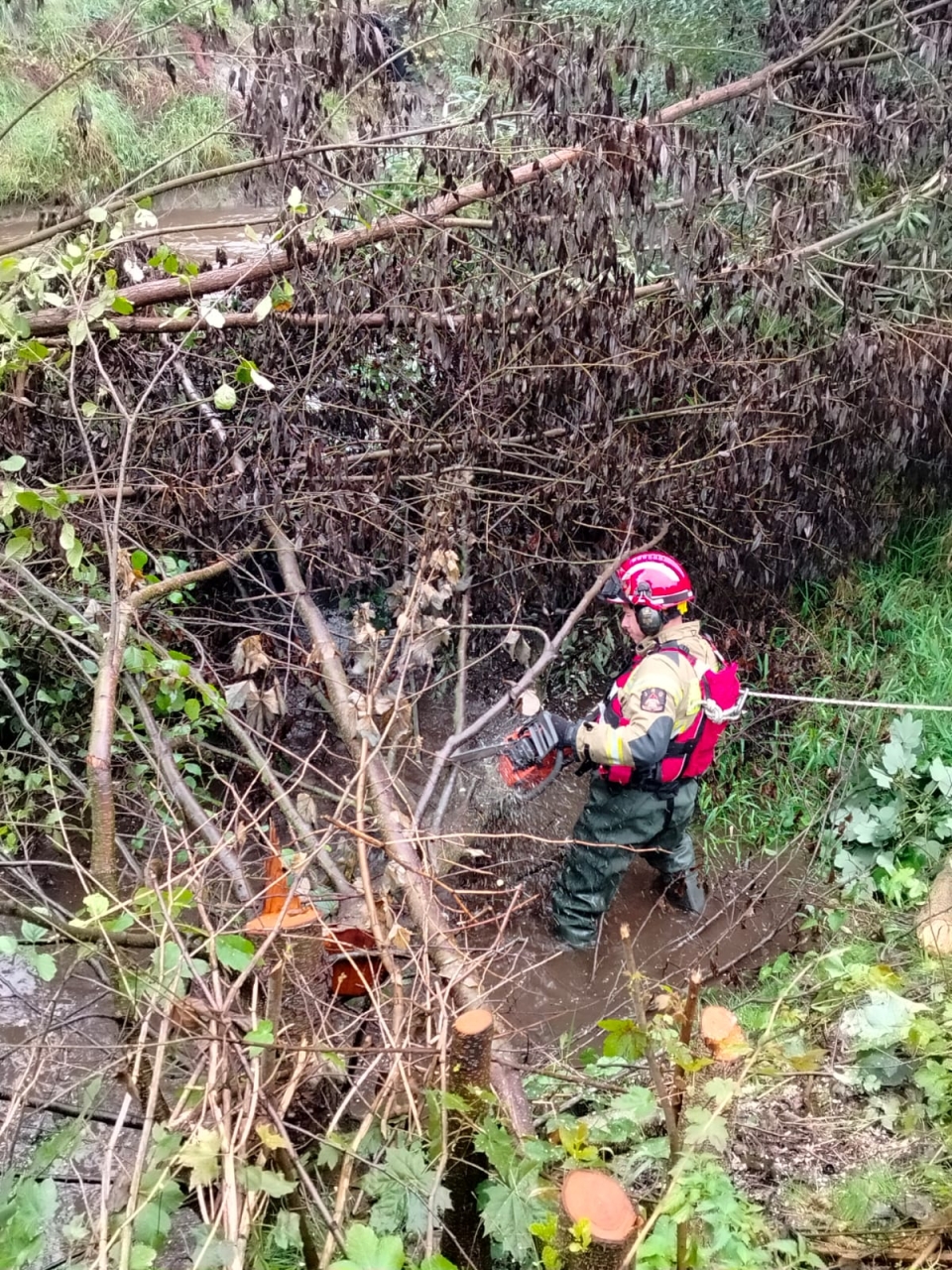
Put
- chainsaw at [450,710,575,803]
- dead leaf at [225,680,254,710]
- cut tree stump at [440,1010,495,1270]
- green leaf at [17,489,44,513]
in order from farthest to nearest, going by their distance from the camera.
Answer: chainsaw at [450,710,575,803] → dead leaf at [225,680,254,710] → green leaf at [17,489,44,513] → cut tree stump at [440,1010,495,1270]

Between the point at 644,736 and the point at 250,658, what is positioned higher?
the point at 250,658

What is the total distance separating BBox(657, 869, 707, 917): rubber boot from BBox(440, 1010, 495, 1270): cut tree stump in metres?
2.63

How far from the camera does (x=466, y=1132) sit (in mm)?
1659

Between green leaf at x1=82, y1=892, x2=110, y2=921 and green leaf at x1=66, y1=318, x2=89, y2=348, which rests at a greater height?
green leaf at x1=66, y1=318, x2=89, y2=348

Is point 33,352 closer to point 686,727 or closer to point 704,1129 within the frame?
point 704,1129

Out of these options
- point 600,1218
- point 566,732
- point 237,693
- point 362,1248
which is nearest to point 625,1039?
point 600,1218

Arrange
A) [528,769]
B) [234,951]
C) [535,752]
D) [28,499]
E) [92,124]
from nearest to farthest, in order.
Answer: [234,951], [28,499], [535,752], [528,769], [92,124]

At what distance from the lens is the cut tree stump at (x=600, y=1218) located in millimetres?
1306

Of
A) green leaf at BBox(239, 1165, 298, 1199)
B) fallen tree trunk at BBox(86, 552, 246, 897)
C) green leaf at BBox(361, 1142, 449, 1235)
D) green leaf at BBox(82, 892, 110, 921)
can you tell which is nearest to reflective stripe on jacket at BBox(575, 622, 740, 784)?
fallen tree trunk at BBox(86, 552, 246, 897)

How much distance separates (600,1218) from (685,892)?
10.1 ft

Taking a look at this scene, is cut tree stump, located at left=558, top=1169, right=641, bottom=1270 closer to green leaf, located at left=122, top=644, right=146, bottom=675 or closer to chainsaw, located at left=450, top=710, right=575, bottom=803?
green leaf, located at left=122, top=644, right=146, bottom=675

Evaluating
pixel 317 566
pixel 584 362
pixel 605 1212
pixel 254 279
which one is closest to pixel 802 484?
pixel 584 362

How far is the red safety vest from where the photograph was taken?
373cm

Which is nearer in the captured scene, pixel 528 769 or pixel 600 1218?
pixel 600 1218
